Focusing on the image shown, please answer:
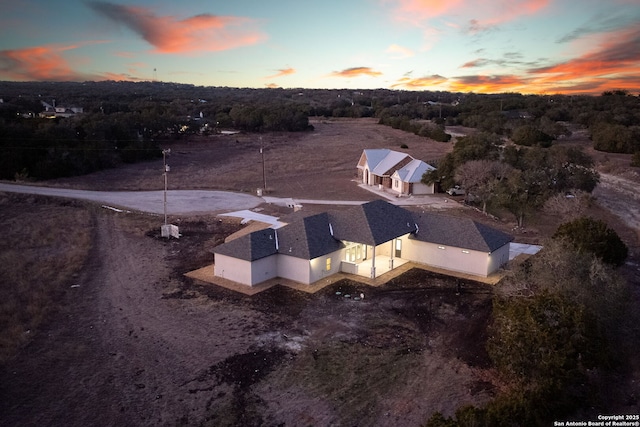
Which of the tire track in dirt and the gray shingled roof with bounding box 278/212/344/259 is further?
the gray shingled roof with bounding box 278/212/344/259

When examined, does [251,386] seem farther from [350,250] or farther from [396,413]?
[350,250]

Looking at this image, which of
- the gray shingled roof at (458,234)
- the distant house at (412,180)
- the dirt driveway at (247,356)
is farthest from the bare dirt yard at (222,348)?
the distant house at (412,180)

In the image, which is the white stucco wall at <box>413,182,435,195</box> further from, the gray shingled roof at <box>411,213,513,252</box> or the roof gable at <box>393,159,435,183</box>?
the gray shingled roof at <box>411,213,513,252</box>

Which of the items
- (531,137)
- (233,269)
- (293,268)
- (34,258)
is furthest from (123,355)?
(531,137)

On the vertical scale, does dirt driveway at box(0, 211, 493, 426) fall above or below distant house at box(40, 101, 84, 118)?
below

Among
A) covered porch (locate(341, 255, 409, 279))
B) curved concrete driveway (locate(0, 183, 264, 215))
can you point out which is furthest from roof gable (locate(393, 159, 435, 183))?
covered porch (locate(341, 255, 409, 279))

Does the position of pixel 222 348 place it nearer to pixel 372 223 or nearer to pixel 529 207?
pixel 372 223
